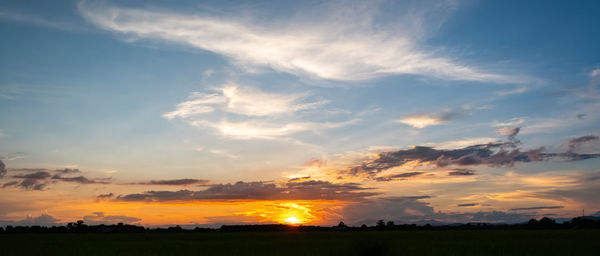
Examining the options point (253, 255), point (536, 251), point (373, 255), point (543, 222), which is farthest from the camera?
point (543, 222)

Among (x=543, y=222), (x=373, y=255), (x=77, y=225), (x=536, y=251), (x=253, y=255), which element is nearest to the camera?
(x=373, y=255)

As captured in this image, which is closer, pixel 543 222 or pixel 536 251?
pixel 536 251

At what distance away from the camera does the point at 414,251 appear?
27.8 m

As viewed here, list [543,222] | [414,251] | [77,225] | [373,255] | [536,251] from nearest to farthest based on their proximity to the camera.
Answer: [373,255]
[414,251]
[536,251]
[77,225]
[543,222]

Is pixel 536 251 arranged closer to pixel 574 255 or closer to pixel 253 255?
pixel 574 255

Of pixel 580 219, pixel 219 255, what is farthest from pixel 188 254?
pixel 580 219

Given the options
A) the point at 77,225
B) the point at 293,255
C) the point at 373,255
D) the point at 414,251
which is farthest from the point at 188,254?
the point at 77,225

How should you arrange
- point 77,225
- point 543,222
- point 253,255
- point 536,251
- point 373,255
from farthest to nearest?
point 543,222 < point 77,225 < point 536,251 < point 253,255 < point 373,255

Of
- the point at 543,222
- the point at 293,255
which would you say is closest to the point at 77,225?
the point at 293,255

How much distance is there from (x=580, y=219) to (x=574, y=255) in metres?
135

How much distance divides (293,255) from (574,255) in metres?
16.8

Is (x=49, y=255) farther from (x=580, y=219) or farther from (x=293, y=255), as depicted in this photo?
(x=580, y=219)

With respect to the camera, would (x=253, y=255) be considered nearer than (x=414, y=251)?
Yes

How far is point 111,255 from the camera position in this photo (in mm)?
27578
